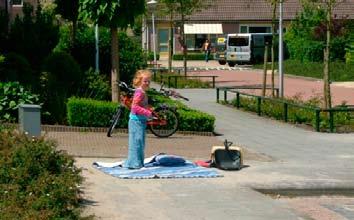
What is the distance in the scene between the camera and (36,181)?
29.8ft

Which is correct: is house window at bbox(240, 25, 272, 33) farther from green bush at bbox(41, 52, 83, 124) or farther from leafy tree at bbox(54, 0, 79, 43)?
green bush at bbox(41, 52, 83, 124)

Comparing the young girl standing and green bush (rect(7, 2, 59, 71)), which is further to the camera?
green bush (rect(7, 2, 59, 71))

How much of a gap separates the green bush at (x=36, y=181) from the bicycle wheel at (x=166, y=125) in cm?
694

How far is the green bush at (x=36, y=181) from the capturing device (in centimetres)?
825

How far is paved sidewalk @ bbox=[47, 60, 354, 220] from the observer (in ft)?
31.8

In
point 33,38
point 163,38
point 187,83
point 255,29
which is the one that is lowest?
point 187,83

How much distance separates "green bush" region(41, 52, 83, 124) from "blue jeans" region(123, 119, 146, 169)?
5.79m

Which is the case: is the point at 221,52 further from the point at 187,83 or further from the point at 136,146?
the point at 136,146

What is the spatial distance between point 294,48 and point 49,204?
2048 inches

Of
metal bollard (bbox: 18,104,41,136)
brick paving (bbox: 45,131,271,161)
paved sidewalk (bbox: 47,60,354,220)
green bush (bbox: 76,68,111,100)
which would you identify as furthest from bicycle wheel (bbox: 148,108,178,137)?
metal bollard (bbox: 18,104,41,136)

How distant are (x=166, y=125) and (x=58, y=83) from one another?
10.5 ft

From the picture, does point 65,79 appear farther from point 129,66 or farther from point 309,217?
point 309,217

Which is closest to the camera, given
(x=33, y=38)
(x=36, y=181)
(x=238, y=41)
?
(x=36, y=181)

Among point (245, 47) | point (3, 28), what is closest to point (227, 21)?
point (245, 47)
